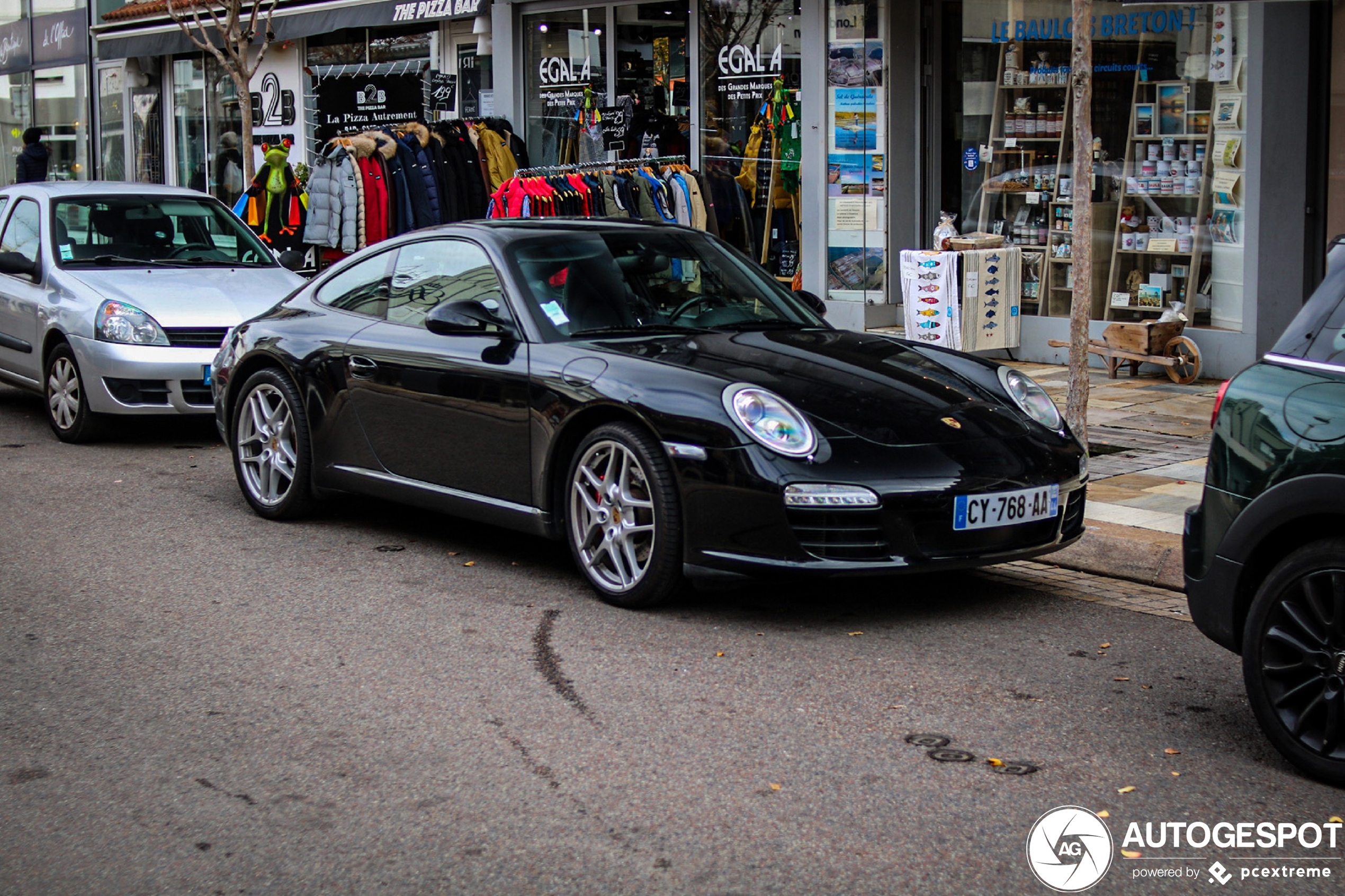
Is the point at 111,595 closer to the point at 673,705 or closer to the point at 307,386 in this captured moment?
the point at 307,386

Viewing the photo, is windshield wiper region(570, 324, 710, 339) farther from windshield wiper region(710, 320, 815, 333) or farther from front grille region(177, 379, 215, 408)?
front grille region(177, 379, 215, 408)

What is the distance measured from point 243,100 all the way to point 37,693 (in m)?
11.7

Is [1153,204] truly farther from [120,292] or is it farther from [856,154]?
[120,292]

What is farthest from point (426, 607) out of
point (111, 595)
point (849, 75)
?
point (849, 75)

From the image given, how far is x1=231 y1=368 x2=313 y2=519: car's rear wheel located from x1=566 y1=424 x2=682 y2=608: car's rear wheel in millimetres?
1794

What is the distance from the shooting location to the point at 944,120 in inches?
530

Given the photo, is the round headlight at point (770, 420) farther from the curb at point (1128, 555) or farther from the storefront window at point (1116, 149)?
the storefront window at point (1116, 149)

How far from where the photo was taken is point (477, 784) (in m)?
3.96

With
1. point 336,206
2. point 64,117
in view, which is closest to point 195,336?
point 336,206

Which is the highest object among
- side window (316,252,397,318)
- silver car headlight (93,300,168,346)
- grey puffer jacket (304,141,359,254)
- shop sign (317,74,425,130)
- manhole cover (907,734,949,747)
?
shop sign (317,74,425,130)

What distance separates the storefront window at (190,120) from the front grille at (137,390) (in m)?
14.3

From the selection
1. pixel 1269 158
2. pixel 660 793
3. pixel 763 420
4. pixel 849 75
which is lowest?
pixel 660 793

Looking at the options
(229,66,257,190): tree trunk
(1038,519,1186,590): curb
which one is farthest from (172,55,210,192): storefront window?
(1038,519,1186,590): curb

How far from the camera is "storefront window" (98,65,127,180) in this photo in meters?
24.0
